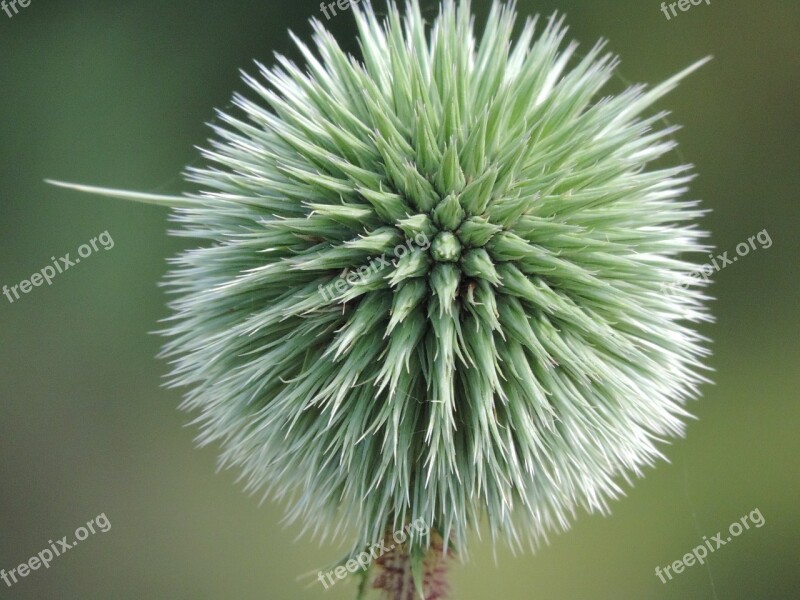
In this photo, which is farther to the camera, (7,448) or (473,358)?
Result: (7,448)

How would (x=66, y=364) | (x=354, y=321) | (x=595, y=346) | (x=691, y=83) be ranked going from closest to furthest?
1. (x=354, y=321)
2. (x=595, y=346)
3. (x=691, y=83)
4. (x=66, y=364)

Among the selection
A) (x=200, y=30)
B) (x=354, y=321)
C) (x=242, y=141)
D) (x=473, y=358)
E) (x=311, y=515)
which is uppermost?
(x=200, y=30)

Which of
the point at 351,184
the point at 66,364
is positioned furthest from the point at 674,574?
the point at 66,364

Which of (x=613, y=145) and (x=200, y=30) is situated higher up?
(x=200, y=30)

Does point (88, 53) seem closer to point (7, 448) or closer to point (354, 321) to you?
point (7, 448)

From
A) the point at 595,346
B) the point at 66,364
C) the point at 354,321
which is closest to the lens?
the point at 354,321
